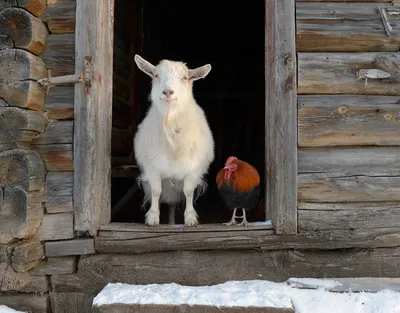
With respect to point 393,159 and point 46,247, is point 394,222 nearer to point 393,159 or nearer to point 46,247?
point 393,159

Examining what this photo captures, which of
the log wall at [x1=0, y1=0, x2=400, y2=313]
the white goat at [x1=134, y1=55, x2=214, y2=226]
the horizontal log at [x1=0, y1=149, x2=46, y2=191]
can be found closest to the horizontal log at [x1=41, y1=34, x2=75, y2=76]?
the log wall at [x1=0, y1=0, x2=400, y2=313]

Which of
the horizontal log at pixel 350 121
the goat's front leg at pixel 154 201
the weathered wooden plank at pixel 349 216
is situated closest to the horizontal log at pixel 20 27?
the goat's front leg at pixel 154 201

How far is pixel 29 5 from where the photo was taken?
3529 mm

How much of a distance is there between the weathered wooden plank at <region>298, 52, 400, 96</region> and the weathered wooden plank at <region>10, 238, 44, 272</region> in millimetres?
2820

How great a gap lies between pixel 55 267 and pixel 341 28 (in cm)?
350

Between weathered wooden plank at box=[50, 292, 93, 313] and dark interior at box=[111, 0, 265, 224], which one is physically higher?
dark interior at box=[111, 0, 265, 224]

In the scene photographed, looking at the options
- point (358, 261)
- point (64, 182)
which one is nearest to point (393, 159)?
point (358, 261)

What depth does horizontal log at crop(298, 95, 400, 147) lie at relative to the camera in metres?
3.60

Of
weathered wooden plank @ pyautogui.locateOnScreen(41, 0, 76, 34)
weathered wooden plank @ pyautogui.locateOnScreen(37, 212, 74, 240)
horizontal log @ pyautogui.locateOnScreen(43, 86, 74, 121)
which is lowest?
weathered wooden plank @ pyautogui.locateOnScreen(37, 212, 74, 240)

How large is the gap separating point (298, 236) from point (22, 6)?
321cm

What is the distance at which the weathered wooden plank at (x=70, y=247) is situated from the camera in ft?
12.2

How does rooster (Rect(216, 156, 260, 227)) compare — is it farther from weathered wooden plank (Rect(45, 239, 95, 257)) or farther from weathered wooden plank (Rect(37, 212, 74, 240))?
weathered wooden plank (Rect(37, 212, 74, 240))

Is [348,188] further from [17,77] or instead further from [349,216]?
[17,77]

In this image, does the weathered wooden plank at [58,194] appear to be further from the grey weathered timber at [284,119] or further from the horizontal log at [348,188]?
the horizontal log at [348,188]
